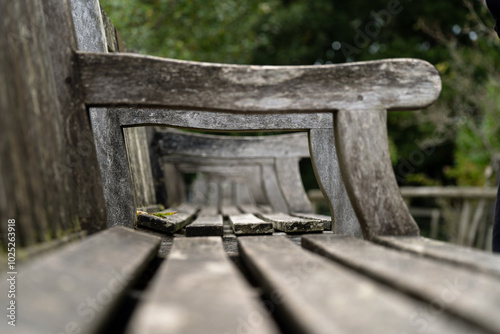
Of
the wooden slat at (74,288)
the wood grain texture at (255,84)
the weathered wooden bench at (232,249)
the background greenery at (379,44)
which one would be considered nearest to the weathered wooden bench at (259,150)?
A: the weathered wooden bench at (232,249)

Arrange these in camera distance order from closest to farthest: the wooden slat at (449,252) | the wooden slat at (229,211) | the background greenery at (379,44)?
the wooden slat at (449,252), the wooden slat at (229,211), the background greenery at (379,44)

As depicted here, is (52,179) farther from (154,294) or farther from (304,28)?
(304,28)

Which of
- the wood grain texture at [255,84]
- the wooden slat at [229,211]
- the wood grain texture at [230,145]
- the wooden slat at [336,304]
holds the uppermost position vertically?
the wood grain texture at [255,84]

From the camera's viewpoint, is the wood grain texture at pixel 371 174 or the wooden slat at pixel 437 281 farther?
the wood grain texture at pixel 371 174

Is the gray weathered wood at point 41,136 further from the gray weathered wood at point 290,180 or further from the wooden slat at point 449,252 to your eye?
the gray weathered wood at point 290,180

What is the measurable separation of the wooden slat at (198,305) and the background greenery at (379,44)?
6659 mm

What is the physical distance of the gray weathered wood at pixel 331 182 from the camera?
8.41 ft

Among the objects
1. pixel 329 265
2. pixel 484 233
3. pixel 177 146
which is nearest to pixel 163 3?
pixel 177 146

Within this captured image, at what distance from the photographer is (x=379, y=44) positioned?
44.8ft

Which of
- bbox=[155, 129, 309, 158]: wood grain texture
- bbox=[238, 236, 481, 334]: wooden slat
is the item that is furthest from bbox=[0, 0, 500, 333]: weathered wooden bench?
bbox=[155, 129, 309, 158]: wood grain texture

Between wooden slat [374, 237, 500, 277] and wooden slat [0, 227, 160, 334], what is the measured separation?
2.52 ft

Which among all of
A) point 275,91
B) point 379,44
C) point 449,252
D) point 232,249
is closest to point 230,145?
point 232,249

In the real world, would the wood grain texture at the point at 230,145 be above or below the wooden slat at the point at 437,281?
above

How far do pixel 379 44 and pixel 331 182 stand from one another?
475 inches
